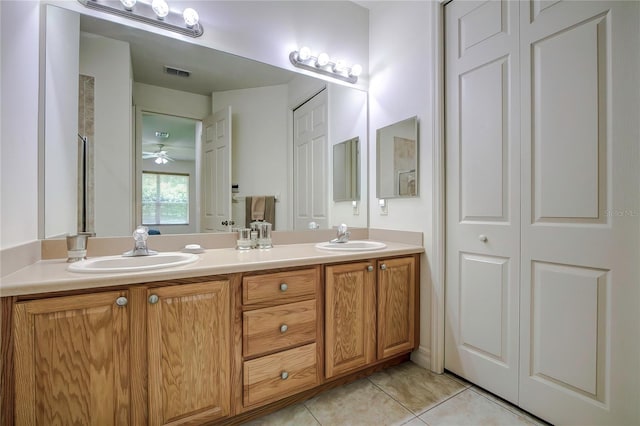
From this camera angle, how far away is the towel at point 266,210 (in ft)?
6.40

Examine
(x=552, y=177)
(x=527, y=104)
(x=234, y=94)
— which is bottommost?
(x=552, y=177)

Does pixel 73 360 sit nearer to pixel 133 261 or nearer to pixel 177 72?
pixel 133 261

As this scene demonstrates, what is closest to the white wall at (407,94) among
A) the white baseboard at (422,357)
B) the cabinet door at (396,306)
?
the white baseboard at (422,357)

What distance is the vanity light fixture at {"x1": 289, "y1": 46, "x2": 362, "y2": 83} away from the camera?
2.06m

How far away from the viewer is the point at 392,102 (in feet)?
7.11

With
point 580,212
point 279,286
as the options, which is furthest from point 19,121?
point 580,212

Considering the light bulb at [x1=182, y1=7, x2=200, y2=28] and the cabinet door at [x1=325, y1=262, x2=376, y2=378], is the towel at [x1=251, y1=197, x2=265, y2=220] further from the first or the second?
the light bulb at [x1=182, y1=7, x2=200, y2=28]

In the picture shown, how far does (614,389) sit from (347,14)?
2.73 metres

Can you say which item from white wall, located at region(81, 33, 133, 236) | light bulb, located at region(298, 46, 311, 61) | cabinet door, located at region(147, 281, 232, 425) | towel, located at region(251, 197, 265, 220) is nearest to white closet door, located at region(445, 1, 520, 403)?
light bulb, located at region(298, 46, 311, 61)

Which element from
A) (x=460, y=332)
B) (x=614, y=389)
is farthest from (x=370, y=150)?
(x=614, y=389)

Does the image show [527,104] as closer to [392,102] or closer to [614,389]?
[392,102]

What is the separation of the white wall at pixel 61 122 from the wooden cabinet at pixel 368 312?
1359mm

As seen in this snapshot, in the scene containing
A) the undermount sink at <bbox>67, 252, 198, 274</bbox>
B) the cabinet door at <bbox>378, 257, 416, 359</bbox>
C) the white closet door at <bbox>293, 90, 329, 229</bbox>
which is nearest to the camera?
the undermount sink at <bbox>67, 252, 198, 274</bbox>

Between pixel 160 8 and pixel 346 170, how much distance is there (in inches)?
60.9
